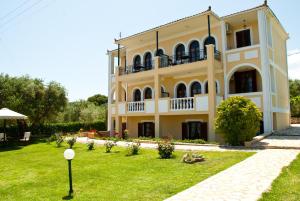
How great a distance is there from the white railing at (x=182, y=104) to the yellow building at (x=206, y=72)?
65mm

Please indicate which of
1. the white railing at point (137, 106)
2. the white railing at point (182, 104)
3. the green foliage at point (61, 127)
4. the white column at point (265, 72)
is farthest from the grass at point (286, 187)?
the green foliage at point (61, 127)

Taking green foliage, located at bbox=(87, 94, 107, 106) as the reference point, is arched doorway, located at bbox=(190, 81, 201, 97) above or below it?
below

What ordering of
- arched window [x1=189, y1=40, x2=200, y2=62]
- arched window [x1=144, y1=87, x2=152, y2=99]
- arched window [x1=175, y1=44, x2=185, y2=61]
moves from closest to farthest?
arched window [x1=189, y1=40, x2=200, y2=62], arched window [x1=175, y1=44, x2=185, y2=61], arched window [x1=144, y1=87, x2=152, y2=99]

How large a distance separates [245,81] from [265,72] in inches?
87.1

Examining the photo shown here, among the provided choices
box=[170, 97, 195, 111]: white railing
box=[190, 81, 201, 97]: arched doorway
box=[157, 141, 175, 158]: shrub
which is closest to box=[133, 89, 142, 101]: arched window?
box=[190, 81, 201, 97]: arched doorway

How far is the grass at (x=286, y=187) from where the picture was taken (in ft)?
18.1

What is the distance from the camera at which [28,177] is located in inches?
350

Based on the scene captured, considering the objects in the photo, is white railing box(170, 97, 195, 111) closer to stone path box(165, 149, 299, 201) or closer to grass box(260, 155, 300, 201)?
stone path box(165, 149, 299, 201)

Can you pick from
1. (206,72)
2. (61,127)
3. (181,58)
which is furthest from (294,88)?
(61,127)

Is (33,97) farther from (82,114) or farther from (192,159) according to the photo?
(192,159)

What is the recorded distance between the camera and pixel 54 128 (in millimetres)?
29141

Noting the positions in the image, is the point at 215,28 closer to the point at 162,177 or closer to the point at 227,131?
the point at 227,131

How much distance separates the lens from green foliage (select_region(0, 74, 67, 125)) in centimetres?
2261

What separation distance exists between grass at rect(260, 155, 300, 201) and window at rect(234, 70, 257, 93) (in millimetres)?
11132
